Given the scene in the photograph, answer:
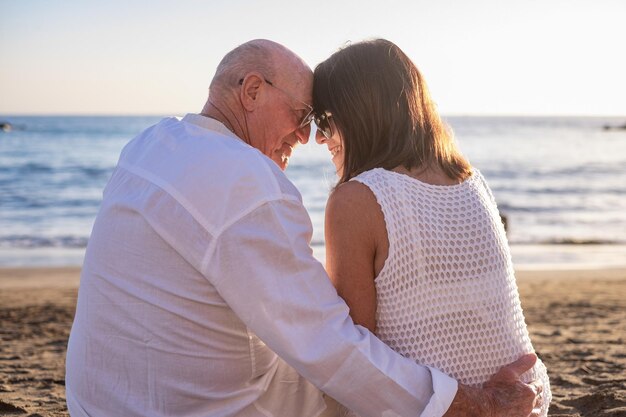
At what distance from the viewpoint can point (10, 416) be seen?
3.85m

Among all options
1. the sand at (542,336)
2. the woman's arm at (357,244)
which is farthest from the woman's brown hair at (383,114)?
the sand at (542,336)

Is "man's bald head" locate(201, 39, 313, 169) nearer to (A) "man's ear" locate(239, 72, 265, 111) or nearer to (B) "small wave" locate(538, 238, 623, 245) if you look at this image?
(A) "man's ear" locate(239, 72, 265, 111)

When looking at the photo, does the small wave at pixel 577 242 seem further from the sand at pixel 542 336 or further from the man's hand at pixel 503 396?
the man's hand at pixel 503 396

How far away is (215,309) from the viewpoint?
2.14 m

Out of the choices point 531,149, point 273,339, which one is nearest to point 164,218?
point 273,339

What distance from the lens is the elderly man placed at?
204cm

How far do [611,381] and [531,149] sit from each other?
151ft

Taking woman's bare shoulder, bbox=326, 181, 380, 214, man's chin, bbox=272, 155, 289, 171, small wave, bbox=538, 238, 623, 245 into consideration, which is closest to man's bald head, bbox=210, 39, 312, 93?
man's chin, bbox=272, 155, 289, 171

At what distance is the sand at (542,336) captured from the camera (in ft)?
13.7

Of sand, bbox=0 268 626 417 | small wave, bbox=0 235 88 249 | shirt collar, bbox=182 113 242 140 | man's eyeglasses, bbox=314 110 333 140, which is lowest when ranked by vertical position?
small wave, bbox=0 235 88 249

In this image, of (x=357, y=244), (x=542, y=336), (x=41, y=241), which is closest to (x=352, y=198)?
(x=357, y=244)

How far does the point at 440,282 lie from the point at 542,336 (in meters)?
4.21

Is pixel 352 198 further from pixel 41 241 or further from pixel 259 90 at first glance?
pixel 41 241

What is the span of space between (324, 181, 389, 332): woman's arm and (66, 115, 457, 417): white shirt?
0.58ft
